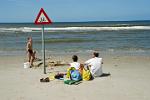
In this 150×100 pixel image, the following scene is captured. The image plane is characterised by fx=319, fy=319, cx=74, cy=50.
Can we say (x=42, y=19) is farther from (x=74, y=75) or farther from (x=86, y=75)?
(x=86, y=75)

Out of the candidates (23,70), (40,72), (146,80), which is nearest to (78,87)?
(146,80)

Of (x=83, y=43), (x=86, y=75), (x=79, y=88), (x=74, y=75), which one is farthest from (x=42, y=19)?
(x=83, y=43)

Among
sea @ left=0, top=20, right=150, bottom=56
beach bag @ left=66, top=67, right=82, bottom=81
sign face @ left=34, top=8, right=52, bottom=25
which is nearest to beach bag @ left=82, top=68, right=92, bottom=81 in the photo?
beach bag @ left=66, top=67, right=82, bottom=81

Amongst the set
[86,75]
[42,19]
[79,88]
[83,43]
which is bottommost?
[79,88]

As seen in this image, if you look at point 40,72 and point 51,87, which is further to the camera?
point 40,72

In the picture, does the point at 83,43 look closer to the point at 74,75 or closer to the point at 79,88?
the point at 74,75

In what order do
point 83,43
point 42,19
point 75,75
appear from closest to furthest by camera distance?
point 75,75 → point 42,19 → point 83,43

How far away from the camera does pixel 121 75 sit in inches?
448

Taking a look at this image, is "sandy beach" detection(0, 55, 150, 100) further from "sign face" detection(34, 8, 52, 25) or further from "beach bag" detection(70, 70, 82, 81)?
"sign face" detection(34, 8, 52, 25)

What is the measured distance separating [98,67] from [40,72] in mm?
2654

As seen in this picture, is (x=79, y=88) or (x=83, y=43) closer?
Result: (x=79, y=88)

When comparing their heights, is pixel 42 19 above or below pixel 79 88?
above

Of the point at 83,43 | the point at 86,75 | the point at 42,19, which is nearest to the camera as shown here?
the point at 86,75

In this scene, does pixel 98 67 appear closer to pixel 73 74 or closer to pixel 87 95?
pixel 73 74
